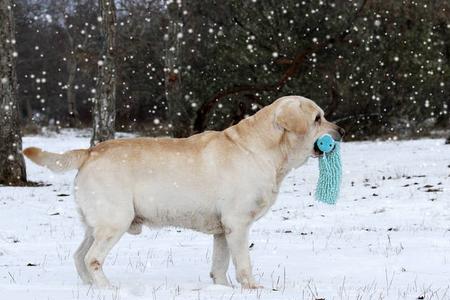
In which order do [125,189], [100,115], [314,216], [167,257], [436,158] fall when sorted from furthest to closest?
[436,158]
[100,115]
[314,216]
[167,257]
[125,189]

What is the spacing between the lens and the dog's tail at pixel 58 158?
20.1 ft

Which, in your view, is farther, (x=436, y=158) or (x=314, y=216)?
(x=436, y=158)

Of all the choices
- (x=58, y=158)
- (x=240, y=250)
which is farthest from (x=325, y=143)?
(x=58, y=158)

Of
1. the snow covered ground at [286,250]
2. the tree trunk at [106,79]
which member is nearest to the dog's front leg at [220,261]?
the snow covered ground at [286,250]

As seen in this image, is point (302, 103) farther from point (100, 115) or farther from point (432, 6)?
point (432, 6)

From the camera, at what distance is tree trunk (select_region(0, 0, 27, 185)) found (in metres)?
16.2

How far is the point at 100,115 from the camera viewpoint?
19125mm

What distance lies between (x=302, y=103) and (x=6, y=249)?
448 cm

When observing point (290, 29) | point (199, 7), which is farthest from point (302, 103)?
point (199, 7)

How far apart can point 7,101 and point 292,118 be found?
37.9 feet

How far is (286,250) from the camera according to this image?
8641 millimetres

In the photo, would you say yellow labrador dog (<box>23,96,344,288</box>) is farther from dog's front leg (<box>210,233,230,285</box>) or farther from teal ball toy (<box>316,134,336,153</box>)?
dog's front leg (<box>210,233,230,285</box>)

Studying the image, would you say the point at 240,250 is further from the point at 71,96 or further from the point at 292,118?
the point at 71,96

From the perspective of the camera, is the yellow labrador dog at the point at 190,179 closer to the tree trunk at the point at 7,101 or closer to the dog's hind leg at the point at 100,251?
the dog's hind leg at the point at 100,251
